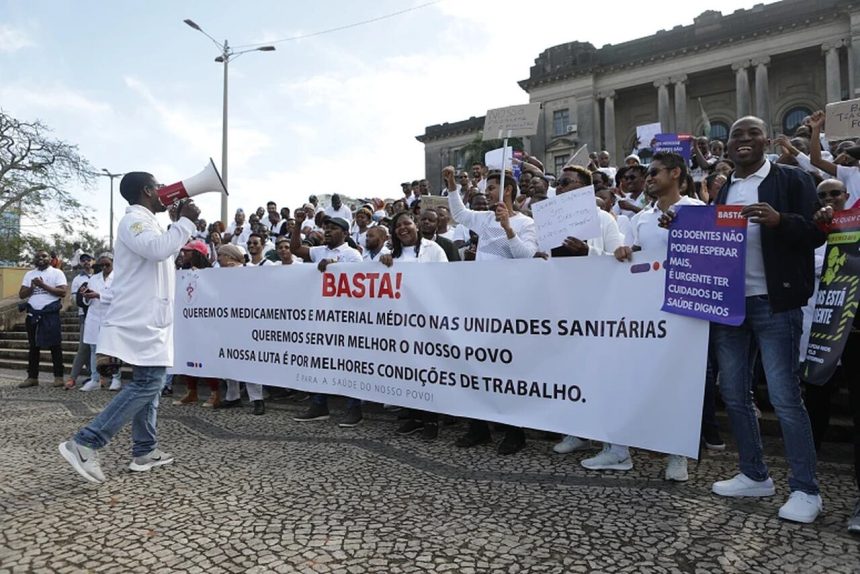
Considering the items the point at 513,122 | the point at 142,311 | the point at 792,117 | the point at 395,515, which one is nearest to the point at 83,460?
the point at 142,311

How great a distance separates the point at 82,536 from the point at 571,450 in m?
3.26

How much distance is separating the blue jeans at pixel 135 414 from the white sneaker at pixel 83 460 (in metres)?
0.04

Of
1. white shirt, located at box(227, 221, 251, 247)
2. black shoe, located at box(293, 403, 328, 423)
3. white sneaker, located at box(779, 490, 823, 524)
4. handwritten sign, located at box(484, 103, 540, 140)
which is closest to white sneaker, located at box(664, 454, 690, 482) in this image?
white sneaker, located at box(779, 490, 823, 524)

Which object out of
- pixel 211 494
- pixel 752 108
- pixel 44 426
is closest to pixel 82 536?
pixel 211 494

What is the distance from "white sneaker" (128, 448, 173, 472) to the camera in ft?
13.7

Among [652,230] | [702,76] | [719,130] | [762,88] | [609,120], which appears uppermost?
[702,76]

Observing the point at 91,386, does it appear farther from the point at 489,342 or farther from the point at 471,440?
the point at 489,342

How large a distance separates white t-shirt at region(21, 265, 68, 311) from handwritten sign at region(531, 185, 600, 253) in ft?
26.7

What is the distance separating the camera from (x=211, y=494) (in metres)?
3.64

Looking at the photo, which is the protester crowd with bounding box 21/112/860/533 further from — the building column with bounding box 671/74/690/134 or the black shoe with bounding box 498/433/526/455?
the building column with bounding box 671/74/690/134

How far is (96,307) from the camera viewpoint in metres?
8.77

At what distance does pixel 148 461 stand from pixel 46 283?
648cm

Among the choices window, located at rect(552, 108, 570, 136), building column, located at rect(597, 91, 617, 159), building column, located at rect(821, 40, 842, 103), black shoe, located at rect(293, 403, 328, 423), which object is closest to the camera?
black shoe, located at rect(293, 403, 328, 423)

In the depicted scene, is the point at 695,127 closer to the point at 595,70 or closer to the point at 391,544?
the point at 595,70
